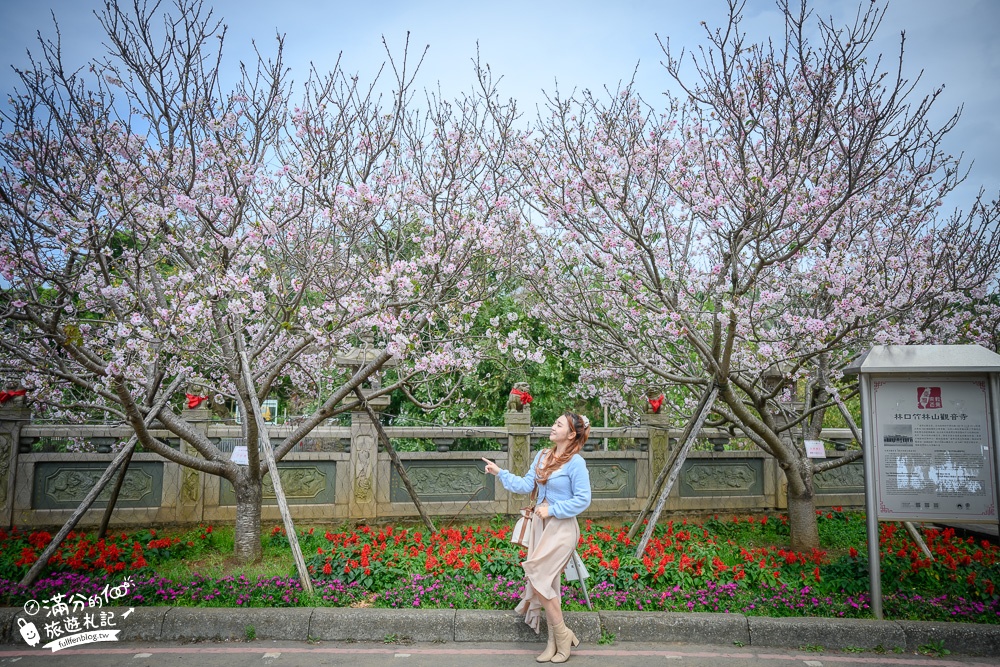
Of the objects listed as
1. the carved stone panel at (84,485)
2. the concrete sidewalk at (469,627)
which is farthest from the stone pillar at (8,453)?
the concrete sidewalk at (469,627)

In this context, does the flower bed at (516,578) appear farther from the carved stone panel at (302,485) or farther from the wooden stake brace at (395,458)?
the carved stone panel at (302,485)

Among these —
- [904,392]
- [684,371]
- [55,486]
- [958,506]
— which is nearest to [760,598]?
[958,506]

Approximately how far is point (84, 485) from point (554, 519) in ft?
24.2

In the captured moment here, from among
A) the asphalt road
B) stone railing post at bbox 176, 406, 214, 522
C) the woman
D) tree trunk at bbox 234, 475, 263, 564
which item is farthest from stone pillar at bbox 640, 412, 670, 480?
stone railing post at bbox 176, 406, 214, 522

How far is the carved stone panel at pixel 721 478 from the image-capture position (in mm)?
10172

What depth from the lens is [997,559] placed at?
22.5ft

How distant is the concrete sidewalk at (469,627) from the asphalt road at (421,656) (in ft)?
0.28

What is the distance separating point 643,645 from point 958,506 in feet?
9.66

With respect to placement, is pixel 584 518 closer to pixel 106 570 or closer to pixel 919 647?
pixel 919 647

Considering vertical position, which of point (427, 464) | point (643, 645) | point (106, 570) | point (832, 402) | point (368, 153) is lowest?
point (643, 645)
